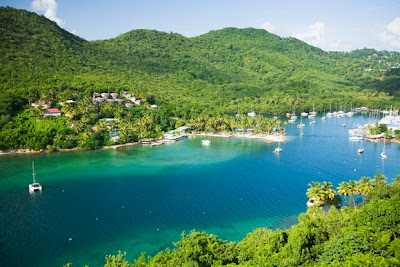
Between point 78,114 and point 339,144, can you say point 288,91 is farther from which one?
point 78,114

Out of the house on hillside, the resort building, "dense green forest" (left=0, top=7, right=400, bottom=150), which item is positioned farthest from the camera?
the resort building

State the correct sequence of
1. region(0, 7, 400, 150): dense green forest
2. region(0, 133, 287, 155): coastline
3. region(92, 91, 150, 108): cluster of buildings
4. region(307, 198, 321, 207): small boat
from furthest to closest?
region(92, 91, 150, 108): cluster of buildings → region(0, 7, 400, 150): dense green forest → region(0, 133, 287, 155): coastline → region(307, 198, 321, 207): small boat

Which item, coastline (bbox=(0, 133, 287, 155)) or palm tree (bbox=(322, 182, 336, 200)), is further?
coastline (bbox=(0, 133, 287, 155))

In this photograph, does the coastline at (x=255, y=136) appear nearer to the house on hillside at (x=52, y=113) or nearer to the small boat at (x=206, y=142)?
the small boat at (x=206, y=142)

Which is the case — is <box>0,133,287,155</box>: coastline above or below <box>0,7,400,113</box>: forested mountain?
below

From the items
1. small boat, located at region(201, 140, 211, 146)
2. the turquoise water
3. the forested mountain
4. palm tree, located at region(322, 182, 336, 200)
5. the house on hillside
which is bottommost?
the turquoise water

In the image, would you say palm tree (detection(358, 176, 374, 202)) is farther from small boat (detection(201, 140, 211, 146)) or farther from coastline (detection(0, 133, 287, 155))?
small boat (detection(201, 140, 211, 146))

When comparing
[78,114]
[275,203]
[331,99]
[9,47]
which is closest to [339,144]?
[275,203]

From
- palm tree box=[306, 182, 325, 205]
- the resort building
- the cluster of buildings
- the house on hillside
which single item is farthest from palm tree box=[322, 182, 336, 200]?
the resort building
